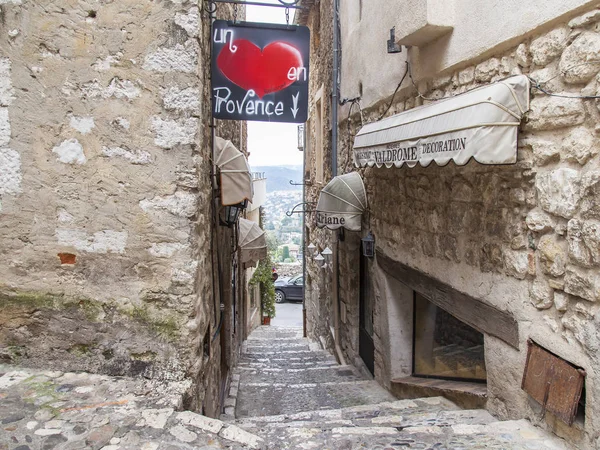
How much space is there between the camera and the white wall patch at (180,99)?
320cm

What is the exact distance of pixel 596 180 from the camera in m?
2.43

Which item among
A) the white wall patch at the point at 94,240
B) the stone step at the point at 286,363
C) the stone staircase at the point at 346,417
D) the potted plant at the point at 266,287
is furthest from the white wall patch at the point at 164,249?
the potted plant at the point at 266,287

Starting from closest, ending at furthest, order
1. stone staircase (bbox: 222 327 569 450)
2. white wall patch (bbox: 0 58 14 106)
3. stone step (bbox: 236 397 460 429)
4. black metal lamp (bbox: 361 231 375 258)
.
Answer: stone staircase (bbox: 222 327 569 450), white wall patch (bbox: 0 58 14 106), stone step (bbox: 236 397 460 429), black metal lamp (bbox: 361 231 375 258)

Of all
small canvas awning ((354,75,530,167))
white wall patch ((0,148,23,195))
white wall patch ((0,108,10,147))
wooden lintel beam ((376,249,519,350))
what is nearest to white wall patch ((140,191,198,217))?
white wall patch ((0,148,23,195))

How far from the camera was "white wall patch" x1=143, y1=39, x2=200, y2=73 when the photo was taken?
125 inches

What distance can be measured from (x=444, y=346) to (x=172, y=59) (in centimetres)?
374

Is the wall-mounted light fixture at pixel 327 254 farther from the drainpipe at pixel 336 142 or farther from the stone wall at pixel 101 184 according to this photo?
the stone wall at pixel 101 184

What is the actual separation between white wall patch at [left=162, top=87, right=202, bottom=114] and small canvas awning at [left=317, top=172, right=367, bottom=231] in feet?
11.2

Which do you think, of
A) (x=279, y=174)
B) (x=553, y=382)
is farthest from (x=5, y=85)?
(x=279, y=174)

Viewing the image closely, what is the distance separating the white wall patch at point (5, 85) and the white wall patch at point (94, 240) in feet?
2.72

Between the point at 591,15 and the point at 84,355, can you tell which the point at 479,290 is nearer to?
the point at 591,15

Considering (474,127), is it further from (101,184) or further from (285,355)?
(285,355)

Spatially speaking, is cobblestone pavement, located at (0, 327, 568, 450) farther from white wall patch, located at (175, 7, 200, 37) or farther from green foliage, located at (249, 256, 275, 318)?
green foliage, located at (249, 256, 275, 318)

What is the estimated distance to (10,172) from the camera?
3.18 m
